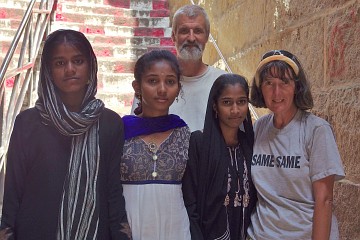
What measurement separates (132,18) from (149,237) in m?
5.36

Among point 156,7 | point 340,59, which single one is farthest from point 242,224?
point 156,7

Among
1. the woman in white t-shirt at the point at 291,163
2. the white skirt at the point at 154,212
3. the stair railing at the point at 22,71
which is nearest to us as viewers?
the woman in white t-shirt at the point at 291,163

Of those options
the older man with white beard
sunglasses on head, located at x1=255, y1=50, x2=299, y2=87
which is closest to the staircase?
the older man with white beard

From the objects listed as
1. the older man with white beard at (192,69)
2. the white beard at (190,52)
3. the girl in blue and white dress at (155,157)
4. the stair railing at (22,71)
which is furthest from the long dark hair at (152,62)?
the stair railing at (22,71)

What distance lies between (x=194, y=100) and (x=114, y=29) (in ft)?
13.5

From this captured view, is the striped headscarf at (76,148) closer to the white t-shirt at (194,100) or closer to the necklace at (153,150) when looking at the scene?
the necklace at (153,150)

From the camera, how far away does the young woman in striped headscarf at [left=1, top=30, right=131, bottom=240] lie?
5.60 ft

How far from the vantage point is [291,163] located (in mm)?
1780

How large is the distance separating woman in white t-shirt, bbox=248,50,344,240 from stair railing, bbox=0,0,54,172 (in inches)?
79.6

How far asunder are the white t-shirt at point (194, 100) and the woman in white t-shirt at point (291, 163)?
0.55m

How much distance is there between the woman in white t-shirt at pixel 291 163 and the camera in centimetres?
170

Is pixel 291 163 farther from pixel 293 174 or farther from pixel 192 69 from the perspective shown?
pixel 192 69

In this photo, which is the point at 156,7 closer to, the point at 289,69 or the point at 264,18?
the point at 264,18

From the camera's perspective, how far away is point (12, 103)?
12.4 ft
